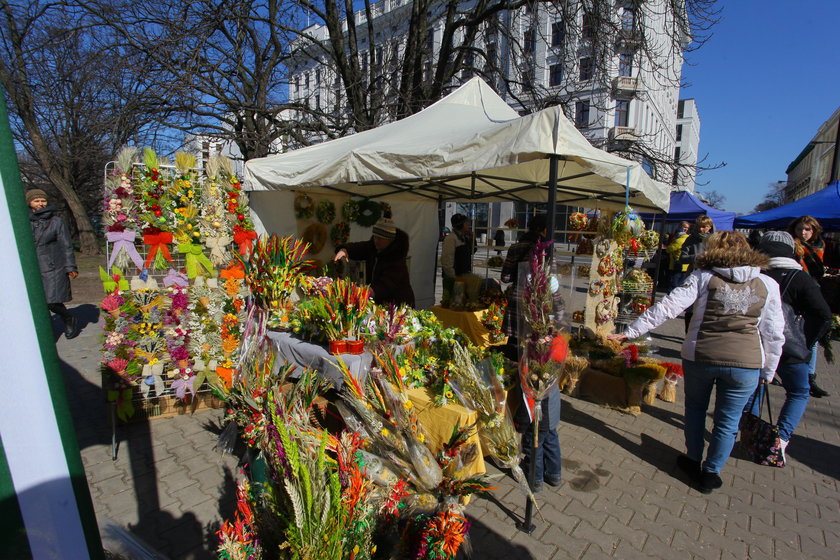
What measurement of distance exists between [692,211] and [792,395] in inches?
317

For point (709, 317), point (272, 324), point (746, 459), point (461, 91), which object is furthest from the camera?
point (461, 91)

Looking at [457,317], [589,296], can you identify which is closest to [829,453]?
[589,296]

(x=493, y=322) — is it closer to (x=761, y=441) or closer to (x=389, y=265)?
(x=389, y=265)

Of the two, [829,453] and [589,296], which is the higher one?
[589,296]

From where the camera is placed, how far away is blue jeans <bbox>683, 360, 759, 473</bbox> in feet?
9.02

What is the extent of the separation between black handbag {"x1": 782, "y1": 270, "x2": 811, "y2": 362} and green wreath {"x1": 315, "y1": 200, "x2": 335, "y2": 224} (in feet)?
16.1

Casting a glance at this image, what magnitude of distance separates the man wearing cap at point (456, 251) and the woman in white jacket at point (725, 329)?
12.0 ft

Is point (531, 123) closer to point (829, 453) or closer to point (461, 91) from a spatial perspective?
point (461, 91)

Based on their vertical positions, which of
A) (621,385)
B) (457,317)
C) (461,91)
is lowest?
(621,385)

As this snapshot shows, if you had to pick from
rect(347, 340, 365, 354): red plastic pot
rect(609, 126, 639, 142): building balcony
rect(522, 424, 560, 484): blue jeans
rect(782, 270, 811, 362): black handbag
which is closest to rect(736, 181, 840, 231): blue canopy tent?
rect(609, 126, 639, 142): building balcony

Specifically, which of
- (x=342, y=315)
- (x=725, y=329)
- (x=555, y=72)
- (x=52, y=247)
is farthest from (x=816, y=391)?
(x=52, y=247)

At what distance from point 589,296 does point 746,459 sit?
241 centimetres

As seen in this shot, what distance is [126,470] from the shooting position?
3051mm

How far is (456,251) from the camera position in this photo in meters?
6.49
